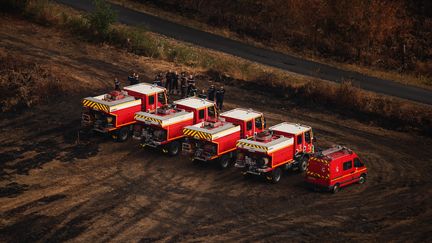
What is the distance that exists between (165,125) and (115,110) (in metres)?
3.37

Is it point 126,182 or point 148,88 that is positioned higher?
point 148,88

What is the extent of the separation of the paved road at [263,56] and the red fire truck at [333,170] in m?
18.0

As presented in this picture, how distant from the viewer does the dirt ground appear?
27859 millimetres

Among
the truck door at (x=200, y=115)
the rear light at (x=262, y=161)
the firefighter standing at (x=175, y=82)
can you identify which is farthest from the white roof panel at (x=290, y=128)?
the firefighter standing at (x=175, y=82)

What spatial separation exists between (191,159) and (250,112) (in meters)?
4.43

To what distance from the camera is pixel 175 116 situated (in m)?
35.9

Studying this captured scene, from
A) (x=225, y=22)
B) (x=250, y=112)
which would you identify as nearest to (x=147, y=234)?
(x=250, y=112)

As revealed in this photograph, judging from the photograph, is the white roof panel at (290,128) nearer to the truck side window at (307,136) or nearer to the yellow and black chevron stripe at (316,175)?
the truck side window at (307,136)

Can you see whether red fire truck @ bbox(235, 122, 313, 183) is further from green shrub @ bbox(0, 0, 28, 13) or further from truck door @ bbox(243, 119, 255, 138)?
green shrub @ bbox(0, 0, 28, 13)

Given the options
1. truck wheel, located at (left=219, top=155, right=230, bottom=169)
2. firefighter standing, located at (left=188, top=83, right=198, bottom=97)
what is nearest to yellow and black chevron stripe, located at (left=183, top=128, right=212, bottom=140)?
truck wheel, located at (left=219, top=155, right=230, bottom=169)

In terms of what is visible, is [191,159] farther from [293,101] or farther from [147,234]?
[293,101]

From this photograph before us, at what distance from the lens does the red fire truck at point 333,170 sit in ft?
105

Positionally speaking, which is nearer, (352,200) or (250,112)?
(352,200)

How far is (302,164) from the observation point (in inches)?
1379
